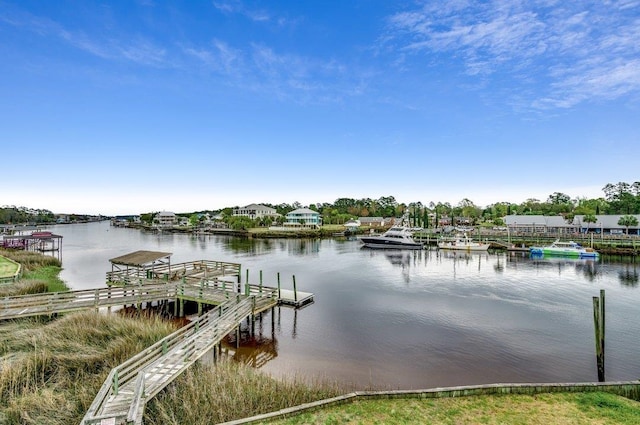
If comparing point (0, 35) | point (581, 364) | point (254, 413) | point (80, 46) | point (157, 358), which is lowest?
point (581, 364)

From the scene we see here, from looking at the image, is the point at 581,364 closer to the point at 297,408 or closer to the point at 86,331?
the point at 297,408

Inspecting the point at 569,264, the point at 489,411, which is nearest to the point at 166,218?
Result: the point at 569,264

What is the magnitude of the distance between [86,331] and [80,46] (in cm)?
2276

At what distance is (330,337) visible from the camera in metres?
15.7

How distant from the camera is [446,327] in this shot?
1723 centimetres

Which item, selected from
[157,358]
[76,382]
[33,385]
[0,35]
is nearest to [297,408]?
[157,358]

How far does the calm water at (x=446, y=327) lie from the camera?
12.4m

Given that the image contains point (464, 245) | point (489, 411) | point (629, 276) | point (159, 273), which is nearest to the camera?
point (489, 411)

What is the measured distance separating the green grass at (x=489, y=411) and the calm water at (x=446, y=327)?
352cm

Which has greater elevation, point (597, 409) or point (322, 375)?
point (597, 409)

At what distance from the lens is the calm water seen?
487 inches

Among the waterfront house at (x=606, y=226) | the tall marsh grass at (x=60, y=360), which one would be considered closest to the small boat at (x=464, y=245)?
the waterfront house at (x=606, y=226)

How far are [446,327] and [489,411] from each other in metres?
10.3

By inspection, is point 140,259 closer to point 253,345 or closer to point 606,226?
point 253,345
